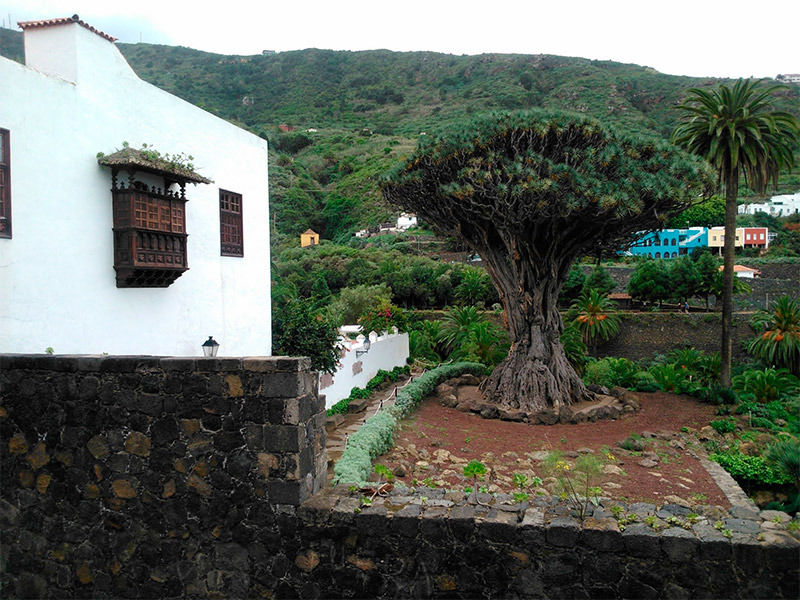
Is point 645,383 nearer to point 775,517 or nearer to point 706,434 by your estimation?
point 706,434

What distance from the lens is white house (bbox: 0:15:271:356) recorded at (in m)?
6.92

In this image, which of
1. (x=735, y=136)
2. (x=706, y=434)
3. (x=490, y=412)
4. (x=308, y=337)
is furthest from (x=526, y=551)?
(x=735, y=136)

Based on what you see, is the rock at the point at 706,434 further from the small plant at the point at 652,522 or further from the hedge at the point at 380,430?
the small plant at the point at 652,522

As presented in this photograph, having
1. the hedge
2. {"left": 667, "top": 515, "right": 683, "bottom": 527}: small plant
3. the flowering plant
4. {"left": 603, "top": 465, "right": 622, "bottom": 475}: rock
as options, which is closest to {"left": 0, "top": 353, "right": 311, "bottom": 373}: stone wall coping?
the hedge

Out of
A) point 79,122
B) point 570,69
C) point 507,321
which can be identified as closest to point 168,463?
point 79,122

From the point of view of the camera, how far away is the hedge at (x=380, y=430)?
7.49 m

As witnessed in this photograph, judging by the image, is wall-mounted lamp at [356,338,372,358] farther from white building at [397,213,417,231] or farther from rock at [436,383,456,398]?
white building at [397,213,417,231]

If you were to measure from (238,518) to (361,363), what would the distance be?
10837 mm

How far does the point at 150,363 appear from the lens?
4.93m

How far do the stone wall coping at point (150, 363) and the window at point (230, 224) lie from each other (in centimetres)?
590

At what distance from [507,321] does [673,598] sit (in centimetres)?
1151

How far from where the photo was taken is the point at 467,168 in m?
12.9

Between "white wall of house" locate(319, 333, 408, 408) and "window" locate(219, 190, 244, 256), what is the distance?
3.21 metres

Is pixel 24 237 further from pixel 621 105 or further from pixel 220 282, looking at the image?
pixel 621 105
